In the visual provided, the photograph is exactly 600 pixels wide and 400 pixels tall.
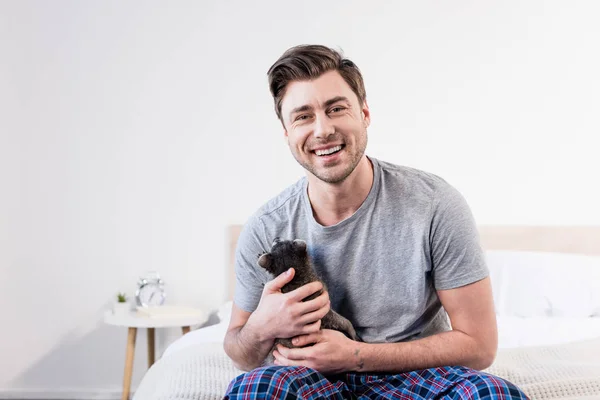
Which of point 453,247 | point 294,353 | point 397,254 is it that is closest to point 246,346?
point 294,353

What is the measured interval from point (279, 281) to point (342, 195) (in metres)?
0.27

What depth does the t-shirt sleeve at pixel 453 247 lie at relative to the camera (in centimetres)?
147

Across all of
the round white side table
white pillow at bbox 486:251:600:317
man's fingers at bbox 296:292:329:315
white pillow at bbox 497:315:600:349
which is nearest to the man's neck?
man's fingers at bbox 296:292:329:315

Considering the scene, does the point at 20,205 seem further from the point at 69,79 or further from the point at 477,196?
the point at 477,196

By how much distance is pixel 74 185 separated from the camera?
132 inches

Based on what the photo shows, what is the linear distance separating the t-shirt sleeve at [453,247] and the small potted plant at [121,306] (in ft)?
6.79

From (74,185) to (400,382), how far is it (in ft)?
7.91

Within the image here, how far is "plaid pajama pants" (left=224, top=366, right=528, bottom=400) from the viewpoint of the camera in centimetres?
122

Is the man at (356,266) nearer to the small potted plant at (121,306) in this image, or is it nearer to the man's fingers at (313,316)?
the man's fingers at (313,316)

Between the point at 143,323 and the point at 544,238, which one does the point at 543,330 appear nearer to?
the point at 544,238

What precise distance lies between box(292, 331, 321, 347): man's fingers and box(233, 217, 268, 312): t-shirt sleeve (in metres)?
0.22

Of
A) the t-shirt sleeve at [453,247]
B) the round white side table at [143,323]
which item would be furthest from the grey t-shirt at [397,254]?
the round white side table at [143,323]

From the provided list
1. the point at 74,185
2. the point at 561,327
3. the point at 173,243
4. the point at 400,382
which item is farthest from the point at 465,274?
the point at 74,185

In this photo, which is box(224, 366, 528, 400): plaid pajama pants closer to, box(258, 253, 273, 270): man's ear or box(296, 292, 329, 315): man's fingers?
box(296, 292, 329, 315): man's fingers
